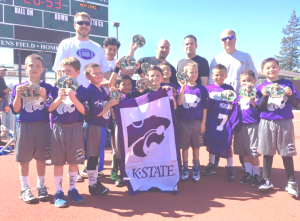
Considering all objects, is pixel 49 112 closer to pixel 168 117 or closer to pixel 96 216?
pixel 96 216

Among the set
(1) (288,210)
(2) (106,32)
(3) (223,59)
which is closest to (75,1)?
(2) (106,32)

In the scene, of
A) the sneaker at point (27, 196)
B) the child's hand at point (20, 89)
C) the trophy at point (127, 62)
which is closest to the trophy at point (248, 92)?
the trophy at point (127, 62)

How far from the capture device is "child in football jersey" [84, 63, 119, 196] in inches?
141

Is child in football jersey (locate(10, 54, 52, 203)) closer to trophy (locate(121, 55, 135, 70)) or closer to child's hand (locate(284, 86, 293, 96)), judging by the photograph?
trophy (locate(121, 55, 135, 70))

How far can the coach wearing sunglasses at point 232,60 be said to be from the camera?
485 cm

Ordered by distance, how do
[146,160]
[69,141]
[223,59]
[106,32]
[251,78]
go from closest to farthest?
[69,141], [146,160], [251,78], [223,59], [106,32]

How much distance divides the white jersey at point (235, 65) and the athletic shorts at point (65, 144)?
2.92 m

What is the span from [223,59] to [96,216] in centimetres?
373

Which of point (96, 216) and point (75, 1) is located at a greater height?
point (75, 1)

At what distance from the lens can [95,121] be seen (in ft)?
12.0

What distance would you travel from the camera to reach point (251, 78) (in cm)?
420

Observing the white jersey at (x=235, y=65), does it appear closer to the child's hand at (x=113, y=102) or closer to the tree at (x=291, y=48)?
the child's hand at (x=113, y=102)

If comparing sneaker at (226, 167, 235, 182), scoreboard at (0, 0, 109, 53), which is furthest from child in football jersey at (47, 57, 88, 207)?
scoreboard at (0, 0, 109, 53)

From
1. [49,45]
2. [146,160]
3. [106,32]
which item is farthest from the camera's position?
[106,32]
